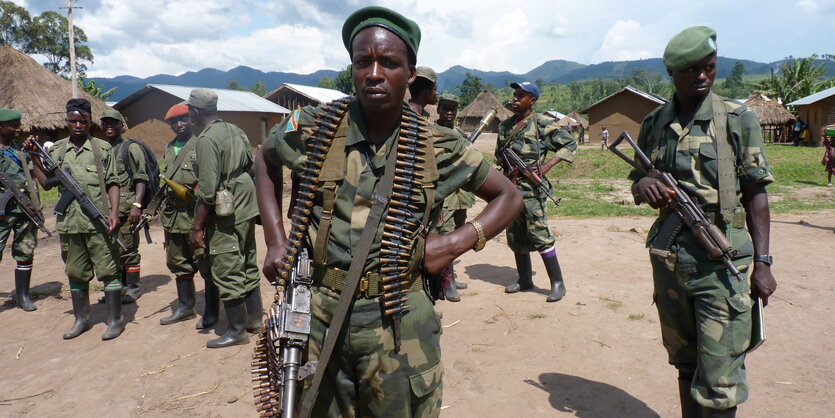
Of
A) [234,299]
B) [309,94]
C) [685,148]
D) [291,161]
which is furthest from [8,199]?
[309,94]

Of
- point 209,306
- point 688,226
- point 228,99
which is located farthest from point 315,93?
point 688,226

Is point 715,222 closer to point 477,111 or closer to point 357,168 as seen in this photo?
point 357,168

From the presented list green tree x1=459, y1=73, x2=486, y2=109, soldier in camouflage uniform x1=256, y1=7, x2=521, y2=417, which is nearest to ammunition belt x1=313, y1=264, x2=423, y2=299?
soldier in camouflage uniform x1=256, y1=7, x2=521, y2=417

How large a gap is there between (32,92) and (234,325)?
837 inches

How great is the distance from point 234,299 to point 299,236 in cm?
339

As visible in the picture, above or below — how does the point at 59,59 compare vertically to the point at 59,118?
above

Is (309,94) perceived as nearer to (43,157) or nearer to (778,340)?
(43,157)

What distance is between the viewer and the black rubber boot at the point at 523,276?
6.51 meters

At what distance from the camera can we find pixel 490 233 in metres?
2.20

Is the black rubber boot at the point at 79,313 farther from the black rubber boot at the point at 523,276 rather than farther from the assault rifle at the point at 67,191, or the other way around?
the black rubber boot at the point at 523,276

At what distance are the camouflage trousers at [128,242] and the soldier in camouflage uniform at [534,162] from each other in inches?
177

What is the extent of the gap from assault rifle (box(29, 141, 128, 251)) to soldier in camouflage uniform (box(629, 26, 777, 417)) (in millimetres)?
4983

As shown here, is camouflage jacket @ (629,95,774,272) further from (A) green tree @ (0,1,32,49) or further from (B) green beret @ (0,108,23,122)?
(A) green tree @ (0,1,32,49)

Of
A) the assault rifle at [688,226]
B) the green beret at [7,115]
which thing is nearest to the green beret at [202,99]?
the green beret at [7,115]
